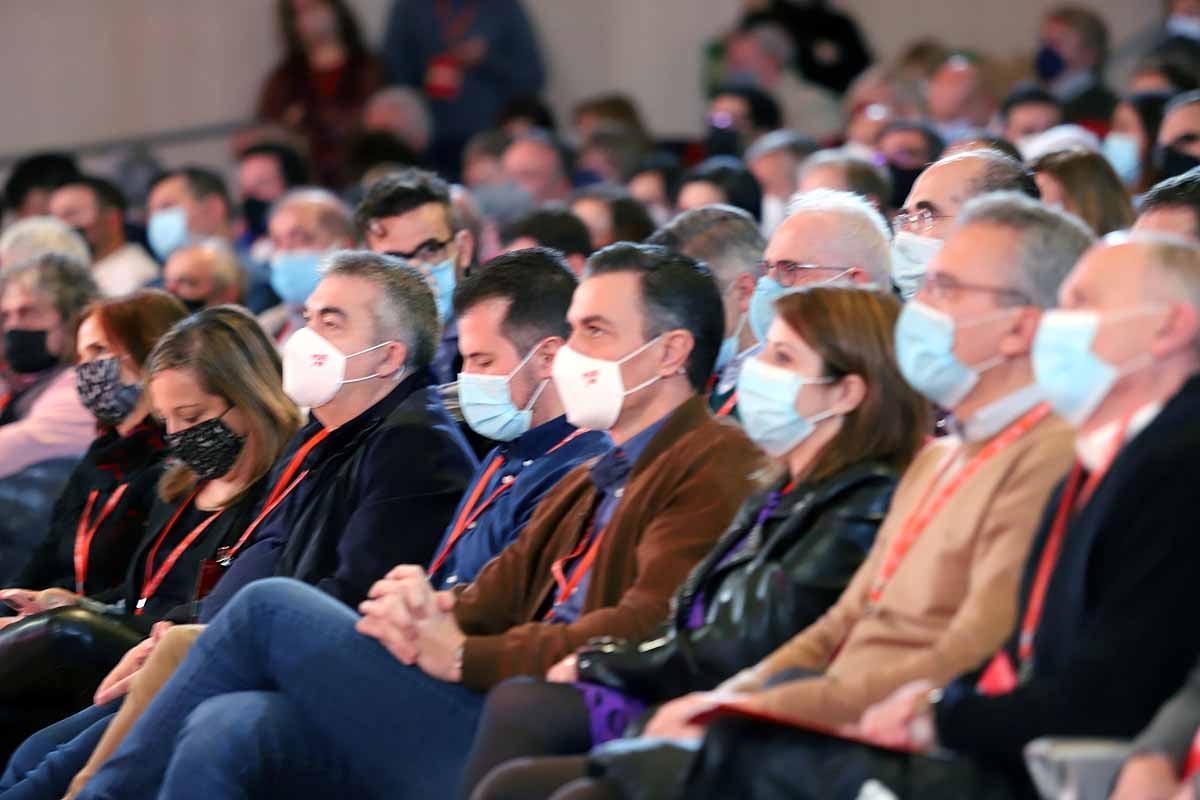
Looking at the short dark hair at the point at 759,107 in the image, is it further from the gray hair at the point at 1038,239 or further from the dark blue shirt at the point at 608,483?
the gray hair at the point at 1038,239

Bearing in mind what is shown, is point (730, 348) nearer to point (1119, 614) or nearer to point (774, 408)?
point (774, 408)

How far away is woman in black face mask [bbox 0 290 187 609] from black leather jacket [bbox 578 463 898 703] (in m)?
2.23

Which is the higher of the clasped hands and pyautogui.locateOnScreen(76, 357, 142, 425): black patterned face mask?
pyautogui.locateOnScreen(76, 357, 142, 425): black patterned face mask

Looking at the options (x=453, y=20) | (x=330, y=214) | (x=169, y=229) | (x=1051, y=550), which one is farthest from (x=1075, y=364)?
(x=453, y=20)

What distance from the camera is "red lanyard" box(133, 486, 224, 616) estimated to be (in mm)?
5133

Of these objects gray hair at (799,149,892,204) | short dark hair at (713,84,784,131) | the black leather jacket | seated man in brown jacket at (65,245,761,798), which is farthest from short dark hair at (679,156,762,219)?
the black leather jacket

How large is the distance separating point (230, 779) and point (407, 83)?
8079mm

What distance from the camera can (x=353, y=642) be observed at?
3.93 metres

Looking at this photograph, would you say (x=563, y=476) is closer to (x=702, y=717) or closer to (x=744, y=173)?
(x=702, y=717)

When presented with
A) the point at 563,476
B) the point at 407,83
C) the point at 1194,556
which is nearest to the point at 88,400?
the point at 563,476

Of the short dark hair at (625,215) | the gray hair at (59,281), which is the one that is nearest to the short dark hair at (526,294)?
the short dark hair at (625,215)

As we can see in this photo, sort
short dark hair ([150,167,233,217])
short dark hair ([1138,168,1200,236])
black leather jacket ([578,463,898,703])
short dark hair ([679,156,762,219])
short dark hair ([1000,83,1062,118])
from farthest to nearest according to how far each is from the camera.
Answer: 1. short dark hair ([150,167,233,217])
2. short dark hair ([1000,83,1062,118])
3. short dark hair ([679,156,762,219])
4. short dark hair ([1138,168,1200,236])
5. black leather jacket ([578,463,898,703])

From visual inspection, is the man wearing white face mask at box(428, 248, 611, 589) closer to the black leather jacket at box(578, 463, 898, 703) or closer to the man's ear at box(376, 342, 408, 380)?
the man's ear at box(376, 342, 408, 380)

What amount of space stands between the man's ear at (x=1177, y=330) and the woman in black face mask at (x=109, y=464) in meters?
3.15
